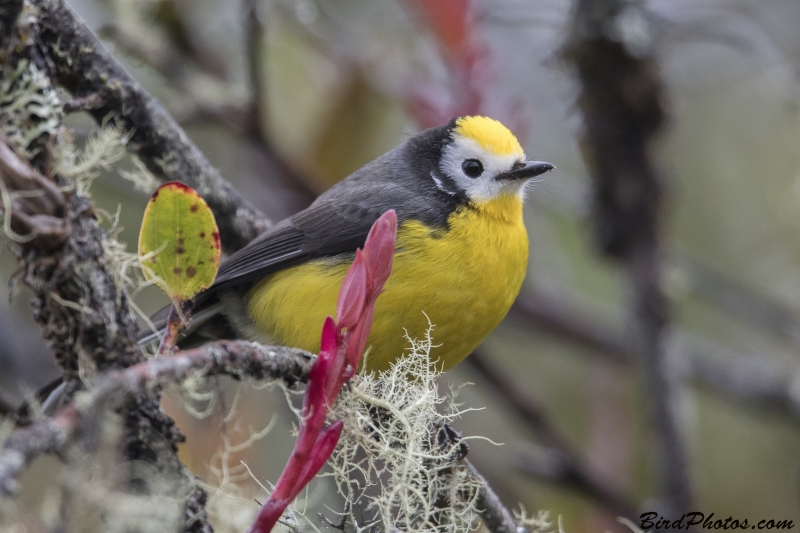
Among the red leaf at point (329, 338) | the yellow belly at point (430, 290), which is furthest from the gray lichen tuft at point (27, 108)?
the yellow belly at point (430, 290)

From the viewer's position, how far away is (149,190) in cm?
269

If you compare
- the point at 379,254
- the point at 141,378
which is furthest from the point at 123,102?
the point at 141,378

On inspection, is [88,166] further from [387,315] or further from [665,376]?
[665,376]

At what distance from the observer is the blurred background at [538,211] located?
3.96 metres

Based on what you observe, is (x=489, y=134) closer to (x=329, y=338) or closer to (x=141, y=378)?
(x=329, y=338)

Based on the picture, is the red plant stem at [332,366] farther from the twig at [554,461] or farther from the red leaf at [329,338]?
the twig at [554,461]

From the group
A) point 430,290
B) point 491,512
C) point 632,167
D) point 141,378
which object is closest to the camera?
point 141,378

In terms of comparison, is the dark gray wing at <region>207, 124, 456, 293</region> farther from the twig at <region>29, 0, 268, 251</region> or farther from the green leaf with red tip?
the green leaf with red tip

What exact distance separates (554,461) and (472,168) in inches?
54.1

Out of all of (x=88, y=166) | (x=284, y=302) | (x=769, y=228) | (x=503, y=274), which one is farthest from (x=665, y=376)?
(x=88, y=166)

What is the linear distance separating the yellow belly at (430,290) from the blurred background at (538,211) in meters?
0.48

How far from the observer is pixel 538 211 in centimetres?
618

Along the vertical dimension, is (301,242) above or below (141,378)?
above

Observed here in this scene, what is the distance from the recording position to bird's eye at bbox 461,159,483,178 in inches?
147
